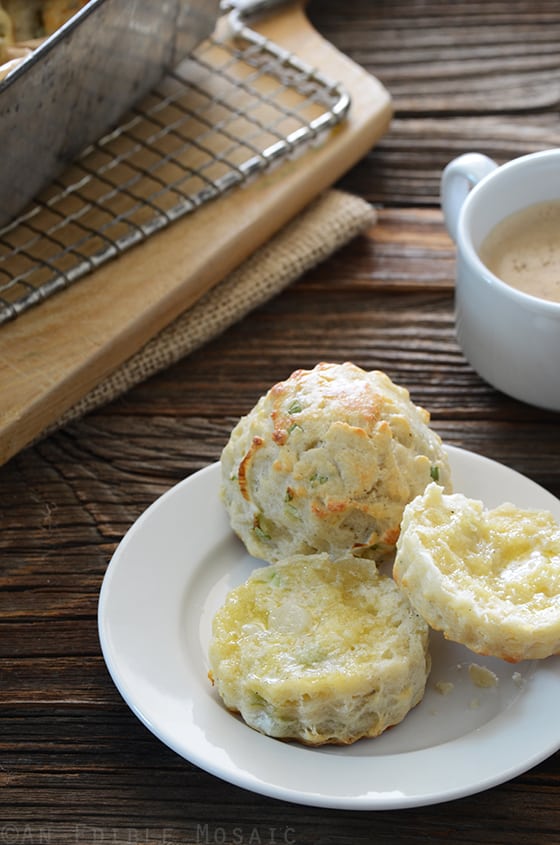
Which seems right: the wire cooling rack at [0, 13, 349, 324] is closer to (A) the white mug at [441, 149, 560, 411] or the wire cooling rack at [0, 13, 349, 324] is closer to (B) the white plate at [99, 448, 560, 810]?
(A) the white mug at [441, 149, 560, 411]

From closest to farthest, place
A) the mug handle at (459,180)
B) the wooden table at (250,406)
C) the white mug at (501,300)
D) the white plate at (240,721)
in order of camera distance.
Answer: the white plate at (240,721) → the wooden table at (250,406) → the white mug at (501,300) → the mug handle at (459,180)

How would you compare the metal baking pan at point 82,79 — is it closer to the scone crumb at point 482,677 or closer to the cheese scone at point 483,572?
the cheese scone at point 483,572

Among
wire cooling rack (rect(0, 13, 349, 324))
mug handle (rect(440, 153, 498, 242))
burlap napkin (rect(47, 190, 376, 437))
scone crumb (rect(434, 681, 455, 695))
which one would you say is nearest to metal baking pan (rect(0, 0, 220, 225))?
wire cooling rack (rect(0, 13, 349, 324))

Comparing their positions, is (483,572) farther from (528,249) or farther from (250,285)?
(250,285)

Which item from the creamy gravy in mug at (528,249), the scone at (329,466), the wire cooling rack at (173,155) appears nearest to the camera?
the scone at (329,466)

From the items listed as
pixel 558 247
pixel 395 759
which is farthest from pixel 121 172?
pixel 395 759

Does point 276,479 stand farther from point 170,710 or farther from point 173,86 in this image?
point 173,86

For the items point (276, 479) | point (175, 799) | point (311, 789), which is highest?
point (276, 479)

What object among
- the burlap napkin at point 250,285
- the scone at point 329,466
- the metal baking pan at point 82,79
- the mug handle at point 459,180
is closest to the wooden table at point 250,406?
the burlap napkin at point 250,285
